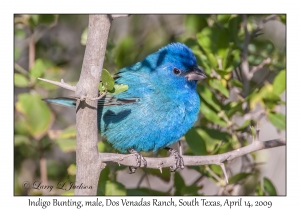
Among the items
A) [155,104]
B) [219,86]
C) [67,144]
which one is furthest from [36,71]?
[219,86]

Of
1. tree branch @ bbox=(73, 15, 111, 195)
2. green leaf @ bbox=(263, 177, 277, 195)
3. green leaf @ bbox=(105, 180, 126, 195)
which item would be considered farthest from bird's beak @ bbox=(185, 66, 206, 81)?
tree branch @ bbox=(73, 15, 111, 195)

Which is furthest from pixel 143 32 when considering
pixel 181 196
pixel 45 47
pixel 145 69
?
pixel 181 196

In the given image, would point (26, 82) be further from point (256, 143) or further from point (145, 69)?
point (256, 143)

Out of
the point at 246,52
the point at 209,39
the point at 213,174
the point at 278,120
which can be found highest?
the point at 209,39

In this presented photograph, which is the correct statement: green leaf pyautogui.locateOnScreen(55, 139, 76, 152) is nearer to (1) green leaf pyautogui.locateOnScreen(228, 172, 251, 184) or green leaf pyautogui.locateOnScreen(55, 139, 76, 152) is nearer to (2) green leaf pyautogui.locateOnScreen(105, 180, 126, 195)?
(2) green leaf pyautogui.locateOnScreen(105, 180, 126, 195)

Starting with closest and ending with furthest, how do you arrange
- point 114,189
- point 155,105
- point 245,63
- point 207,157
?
point 207,157 → point 114,189 → point 155,105 → point 245,63

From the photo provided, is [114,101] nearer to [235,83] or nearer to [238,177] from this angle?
[235,83]

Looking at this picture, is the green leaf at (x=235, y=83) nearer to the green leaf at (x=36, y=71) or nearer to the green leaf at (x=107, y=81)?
the green leaf at (x=107, y=81)
